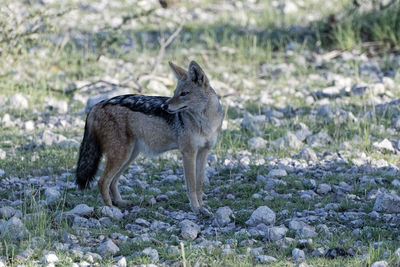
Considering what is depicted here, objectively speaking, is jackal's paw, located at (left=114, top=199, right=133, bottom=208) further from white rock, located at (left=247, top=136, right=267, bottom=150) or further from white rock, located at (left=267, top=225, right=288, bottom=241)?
white rock, located at (left=247, top=136, right=267, bottom=150)

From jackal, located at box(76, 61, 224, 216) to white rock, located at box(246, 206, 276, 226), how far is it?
75 cm

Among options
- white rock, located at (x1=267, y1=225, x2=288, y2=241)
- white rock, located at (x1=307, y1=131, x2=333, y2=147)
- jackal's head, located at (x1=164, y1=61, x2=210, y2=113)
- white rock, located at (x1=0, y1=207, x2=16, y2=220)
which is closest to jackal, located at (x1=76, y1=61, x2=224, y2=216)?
jackal's head, located at (x1=164, y1=61, x2=210, y2=113)

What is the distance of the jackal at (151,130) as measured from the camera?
5812mm

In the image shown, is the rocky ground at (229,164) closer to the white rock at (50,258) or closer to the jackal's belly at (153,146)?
the white rock at (50,258)

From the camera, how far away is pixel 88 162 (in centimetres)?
589

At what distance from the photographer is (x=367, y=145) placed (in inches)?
290

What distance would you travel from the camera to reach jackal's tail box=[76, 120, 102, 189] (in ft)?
19.3

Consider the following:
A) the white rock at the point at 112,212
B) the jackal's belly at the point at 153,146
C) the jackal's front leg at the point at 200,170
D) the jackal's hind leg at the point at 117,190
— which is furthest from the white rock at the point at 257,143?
the white rock at the point at 112,212

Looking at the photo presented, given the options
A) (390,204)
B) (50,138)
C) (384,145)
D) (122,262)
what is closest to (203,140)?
(390,204)

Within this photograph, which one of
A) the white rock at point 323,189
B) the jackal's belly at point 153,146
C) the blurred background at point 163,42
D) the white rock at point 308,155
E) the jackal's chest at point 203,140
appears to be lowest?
the white rock at point 323,189

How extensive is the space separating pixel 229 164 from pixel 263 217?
6.04 feet

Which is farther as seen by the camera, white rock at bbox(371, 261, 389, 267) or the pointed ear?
the pointed ear

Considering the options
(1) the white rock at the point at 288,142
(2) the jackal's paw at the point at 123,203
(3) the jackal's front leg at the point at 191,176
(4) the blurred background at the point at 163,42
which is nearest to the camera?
→ (3) the jackal's front leg at the point at 191,176

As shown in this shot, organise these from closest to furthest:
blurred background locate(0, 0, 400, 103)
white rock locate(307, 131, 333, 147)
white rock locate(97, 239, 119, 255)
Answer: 1. white rock locate(97, 239, 119, 255)
2. white rock locate(307, 131, 333, 147)
3. blurred background locate(0, 0, 400, 103)
